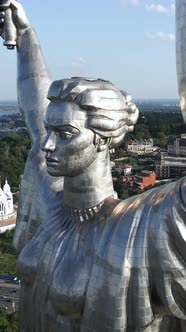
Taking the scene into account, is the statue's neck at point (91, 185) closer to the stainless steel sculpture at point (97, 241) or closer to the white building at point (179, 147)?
the stainless steel sculpture at point (97, 241)

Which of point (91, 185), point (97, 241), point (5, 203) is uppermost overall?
point (91, 185)

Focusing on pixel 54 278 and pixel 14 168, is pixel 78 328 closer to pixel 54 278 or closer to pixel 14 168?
pixel 54 278

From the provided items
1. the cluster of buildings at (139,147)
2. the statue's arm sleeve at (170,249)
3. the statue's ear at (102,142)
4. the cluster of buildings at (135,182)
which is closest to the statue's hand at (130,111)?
the statue's ear at (102,142)

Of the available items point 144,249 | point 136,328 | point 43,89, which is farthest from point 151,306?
point 43,89

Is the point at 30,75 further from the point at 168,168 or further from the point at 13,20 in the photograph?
the point at 168,168

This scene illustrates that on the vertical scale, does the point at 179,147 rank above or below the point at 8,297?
below

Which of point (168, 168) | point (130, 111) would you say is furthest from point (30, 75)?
point (168, 168)

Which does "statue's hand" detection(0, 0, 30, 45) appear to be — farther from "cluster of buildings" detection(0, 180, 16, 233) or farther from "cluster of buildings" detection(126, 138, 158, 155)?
"cluster of buildings" detection(126, 138, 158, 155)
